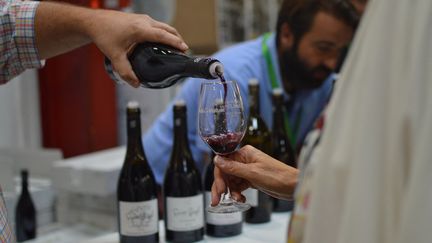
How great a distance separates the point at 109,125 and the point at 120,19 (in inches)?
65.6

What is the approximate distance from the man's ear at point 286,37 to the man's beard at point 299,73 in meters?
0.02

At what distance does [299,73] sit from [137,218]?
41.8 inches

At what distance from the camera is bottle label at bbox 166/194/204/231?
1.25m

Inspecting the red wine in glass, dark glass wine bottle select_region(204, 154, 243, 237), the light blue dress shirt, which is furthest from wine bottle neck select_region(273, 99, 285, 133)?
the red wine in glass

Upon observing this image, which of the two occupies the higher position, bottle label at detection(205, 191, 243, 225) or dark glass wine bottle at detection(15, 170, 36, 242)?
bottle label at detection(205, 191, 243, 225)

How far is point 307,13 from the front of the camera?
1.95 metres

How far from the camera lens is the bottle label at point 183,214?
1.25 m

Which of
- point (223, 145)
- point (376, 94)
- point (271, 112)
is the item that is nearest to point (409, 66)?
point (376, 94)

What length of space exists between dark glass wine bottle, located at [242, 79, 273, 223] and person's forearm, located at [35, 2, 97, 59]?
0.55m

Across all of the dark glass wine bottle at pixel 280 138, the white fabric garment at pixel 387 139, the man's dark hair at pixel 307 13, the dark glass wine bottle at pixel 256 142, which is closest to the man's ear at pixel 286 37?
the man's dark hair at pixel 307 13

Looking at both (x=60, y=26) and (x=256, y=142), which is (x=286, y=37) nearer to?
(x=256, y=142)

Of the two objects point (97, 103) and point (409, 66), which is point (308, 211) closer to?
point (409, 66)

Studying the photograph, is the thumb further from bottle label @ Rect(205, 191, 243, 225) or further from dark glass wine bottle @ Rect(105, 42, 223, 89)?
bottle label @ Rect(205, 191, 243, 225)

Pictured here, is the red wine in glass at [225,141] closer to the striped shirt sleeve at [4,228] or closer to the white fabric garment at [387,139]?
the striped shirt sleeve at [4,228]
